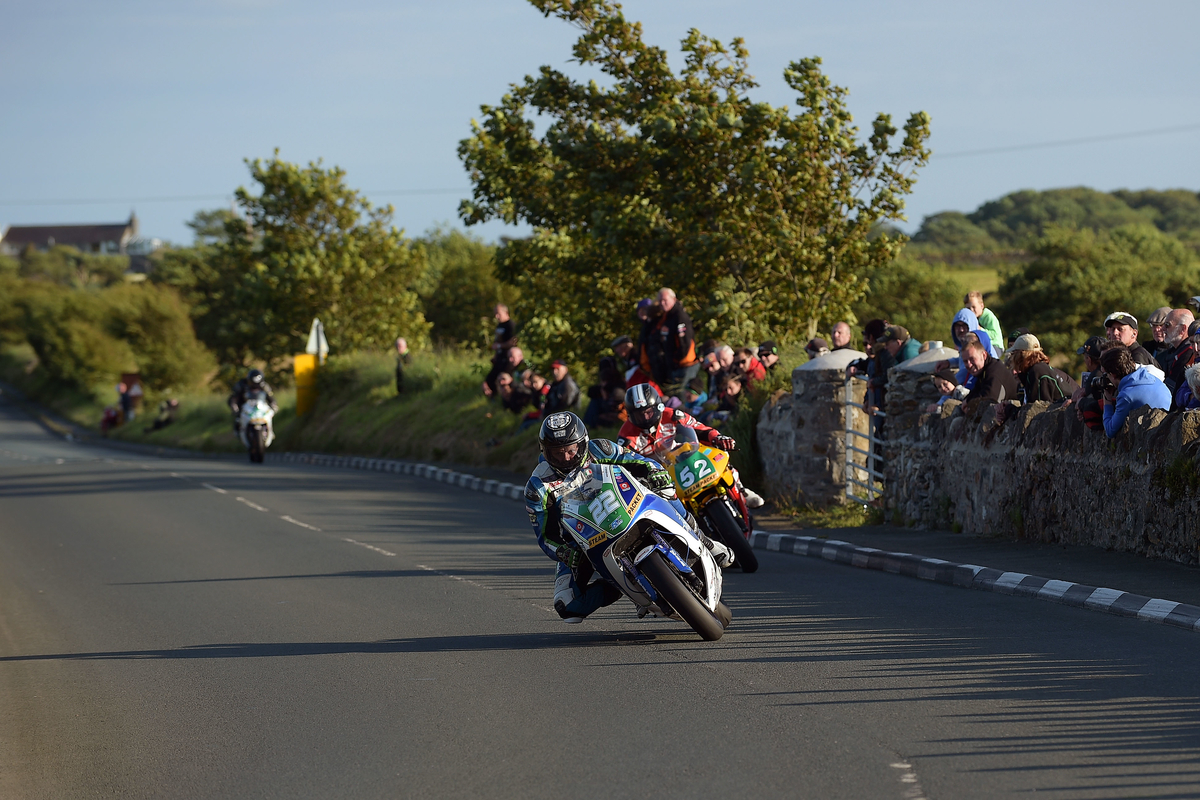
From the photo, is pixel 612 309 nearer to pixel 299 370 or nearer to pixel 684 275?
pixel 684 275

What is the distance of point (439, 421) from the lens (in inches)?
1206

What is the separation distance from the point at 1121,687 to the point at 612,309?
17.3 m

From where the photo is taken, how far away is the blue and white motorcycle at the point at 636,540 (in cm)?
797

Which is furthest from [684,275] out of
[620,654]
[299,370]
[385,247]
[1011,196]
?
[1011,196]

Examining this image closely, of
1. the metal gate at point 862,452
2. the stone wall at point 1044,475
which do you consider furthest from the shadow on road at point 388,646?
the metal gate at point 862,452

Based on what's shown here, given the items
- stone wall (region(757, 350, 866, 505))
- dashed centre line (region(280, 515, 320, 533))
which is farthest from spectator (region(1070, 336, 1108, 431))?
dashed centre line (region(280, 515, 320, 533))

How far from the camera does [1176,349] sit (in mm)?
11711

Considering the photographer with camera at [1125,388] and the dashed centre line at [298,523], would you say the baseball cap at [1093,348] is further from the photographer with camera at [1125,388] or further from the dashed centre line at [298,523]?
the dashed centre line at [298,523]

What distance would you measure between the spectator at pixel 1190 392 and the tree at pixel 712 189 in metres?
10.1

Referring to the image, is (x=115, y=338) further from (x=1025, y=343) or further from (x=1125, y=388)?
(x=1125, y=388)

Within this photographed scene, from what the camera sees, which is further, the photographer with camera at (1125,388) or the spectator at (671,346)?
the spectator at (671,346)

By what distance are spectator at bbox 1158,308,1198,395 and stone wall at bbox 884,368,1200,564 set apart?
104 centimetres

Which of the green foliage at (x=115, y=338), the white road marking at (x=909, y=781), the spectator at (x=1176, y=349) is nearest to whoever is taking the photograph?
the white road marking at (x=909, y=781)

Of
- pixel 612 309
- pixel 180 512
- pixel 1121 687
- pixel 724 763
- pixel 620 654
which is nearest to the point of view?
pixel 724 763
